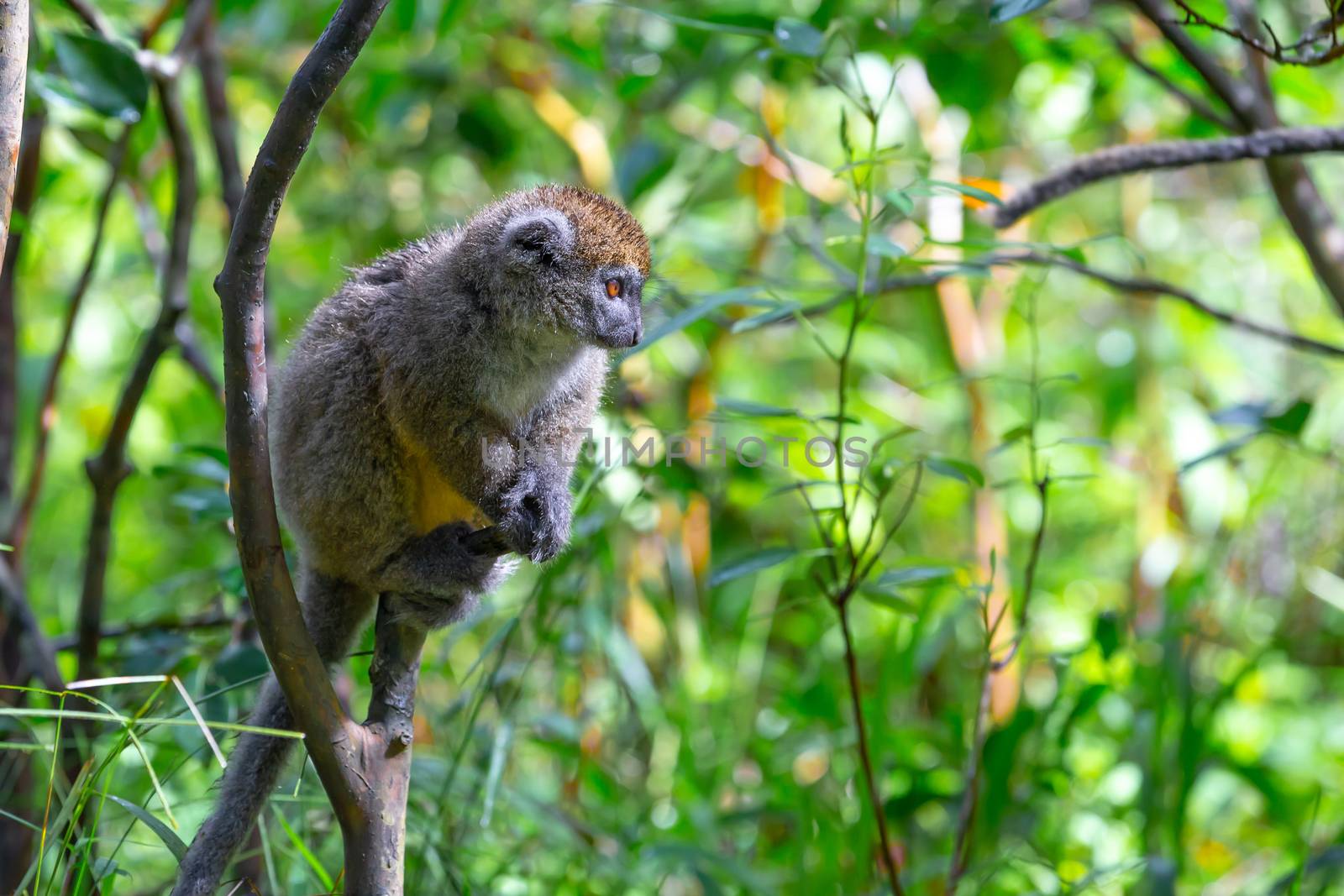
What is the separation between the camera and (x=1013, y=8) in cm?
237

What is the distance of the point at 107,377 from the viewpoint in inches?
231

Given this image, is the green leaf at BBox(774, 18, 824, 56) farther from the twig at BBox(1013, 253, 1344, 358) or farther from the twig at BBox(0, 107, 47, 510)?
the twig at BBox(0, 107, 47, 510)

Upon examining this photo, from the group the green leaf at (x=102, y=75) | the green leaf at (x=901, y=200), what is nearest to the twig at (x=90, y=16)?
the green leaf at (x=102, y=75)

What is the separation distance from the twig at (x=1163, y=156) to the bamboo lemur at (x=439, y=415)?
981 millimetres

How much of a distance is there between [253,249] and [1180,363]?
4911 millimetres

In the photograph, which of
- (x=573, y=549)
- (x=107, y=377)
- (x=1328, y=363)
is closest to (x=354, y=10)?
(x=573, y=549)

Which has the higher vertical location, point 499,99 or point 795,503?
point 499,99

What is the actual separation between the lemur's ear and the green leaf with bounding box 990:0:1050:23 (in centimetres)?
102

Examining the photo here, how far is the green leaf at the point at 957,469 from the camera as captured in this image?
2738mm

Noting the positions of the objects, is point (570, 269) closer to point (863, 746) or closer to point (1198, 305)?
point (863, 746)

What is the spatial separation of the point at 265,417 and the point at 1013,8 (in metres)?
1.62

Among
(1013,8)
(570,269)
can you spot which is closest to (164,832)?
(570,269)

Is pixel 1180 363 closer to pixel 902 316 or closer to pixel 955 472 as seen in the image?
pixel 902 316

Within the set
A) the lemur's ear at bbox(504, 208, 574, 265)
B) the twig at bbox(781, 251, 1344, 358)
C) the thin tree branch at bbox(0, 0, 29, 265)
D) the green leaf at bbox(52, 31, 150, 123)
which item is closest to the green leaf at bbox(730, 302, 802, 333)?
the twig at bbox(781, 251, 1344, 358)
